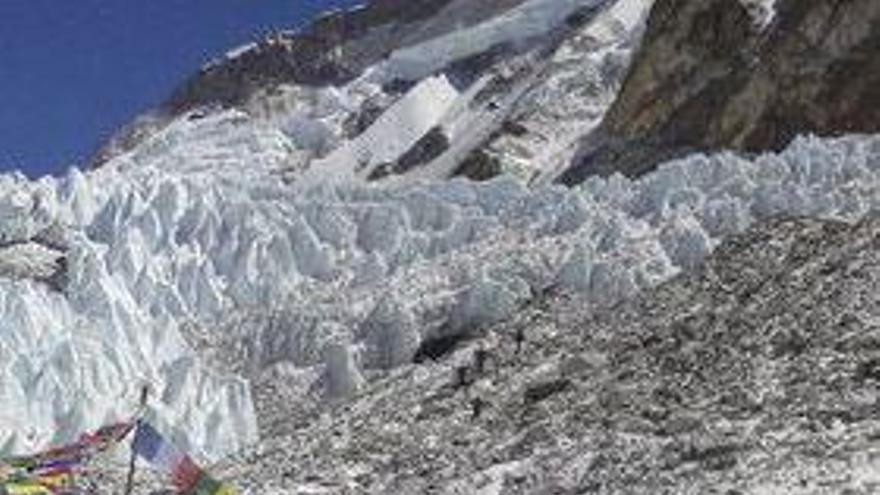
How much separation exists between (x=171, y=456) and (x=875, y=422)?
40.5ft

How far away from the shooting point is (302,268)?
7606 cm

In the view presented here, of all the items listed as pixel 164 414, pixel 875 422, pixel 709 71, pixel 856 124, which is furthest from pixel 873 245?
pixel 709 71

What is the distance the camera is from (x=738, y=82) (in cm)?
9050

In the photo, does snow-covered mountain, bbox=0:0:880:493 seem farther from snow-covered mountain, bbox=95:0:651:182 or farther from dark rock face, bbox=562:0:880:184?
dark rock face, bbox=562:0:880:184

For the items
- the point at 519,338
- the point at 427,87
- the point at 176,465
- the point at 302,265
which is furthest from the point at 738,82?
the point at 176,465

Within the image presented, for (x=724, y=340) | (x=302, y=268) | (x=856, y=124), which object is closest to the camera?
(x=724, y=340)

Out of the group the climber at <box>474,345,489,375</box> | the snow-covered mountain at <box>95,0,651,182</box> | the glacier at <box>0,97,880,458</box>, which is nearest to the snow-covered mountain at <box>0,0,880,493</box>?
the glacier at <box>0,97,880,458</box>

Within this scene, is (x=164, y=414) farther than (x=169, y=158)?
No

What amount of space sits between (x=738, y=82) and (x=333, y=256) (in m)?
22.5

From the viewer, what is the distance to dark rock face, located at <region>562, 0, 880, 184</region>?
84.8 metres

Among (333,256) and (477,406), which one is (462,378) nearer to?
(477,406)

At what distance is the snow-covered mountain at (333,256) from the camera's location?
59.5 meters

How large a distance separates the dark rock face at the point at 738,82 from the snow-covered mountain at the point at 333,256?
2.99 meters

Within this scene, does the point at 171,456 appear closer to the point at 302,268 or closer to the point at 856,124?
the point at 302,268
